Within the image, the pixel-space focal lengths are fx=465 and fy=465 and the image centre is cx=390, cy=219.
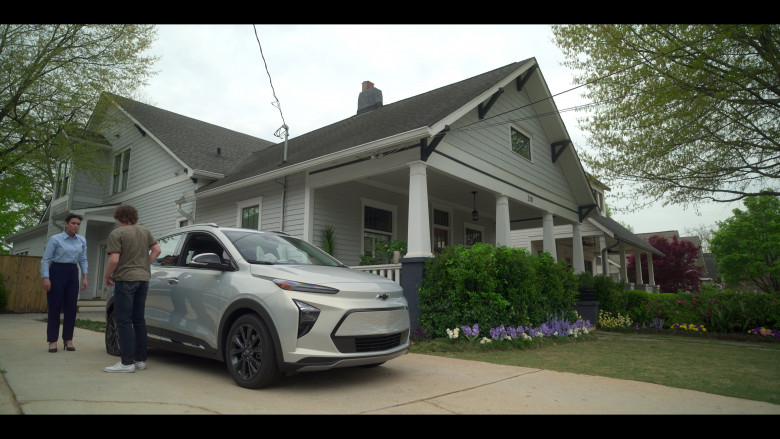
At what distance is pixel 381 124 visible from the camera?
1062 centimetres

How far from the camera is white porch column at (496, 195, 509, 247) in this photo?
35.1 feet

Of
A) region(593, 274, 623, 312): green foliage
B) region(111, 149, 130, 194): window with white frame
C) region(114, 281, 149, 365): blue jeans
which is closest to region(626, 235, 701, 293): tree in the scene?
region(593, 274, 623, 312): green foliage

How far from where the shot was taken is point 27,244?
24297 millimetres

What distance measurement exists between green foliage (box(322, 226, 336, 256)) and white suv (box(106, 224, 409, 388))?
17.0ft

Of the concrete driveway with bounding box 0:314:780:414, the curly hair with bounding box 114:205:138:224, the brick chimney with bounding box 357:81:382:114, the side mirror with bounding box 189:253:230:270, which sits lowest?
the concrete driveway with bounding box 0:314:780:414

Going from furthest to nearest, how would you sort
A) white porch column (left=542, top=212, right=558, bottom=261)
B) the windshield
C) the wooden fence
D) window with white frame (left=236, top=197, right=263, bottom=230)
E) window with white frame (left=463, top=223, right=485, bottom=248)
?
1. window with white frame (left=463, top=223, right=485, bottom=248)
2. the wooden fence
3. white porch column (left=542, top=212, right=558, bottom=261)
4. window with white frame (left=236, top=197, right=263, bottom=230)
5. the windshield

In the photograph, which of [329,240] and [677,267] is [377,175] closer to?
[329,240]

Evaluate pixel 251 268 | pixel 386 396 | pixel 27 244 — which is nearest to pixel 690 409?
pixel 386 396

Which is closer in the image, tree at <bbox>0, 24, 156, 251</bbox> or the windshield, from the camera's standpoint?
the windshield

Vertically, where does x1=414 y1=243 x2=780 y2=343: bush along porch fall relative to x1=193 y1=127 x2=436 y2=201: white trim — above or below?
Result: below

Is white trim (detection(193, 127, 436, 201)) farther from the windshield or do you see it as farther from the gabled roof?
the windshield

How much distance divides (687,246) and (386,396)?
33.4m

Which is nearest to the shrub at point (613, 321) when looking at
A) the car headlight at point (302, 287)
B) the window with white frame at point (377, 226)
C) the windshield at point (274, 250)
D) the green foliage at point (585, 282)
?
the green foliage at point (585, 282)
